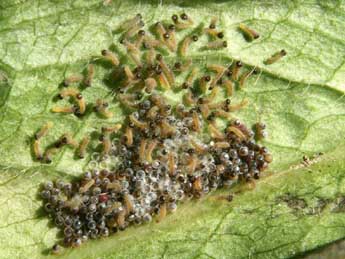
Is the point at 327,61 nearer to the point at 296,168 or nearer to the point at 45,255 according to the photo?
the point at 296,168

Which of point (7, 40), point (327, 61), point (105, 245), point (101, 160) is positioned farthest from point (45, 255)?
point (327, 61)

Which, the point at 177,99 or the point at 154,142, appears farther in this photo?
the point at 177,99

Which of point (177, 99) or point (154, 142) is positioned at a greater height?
point (177, 99)
